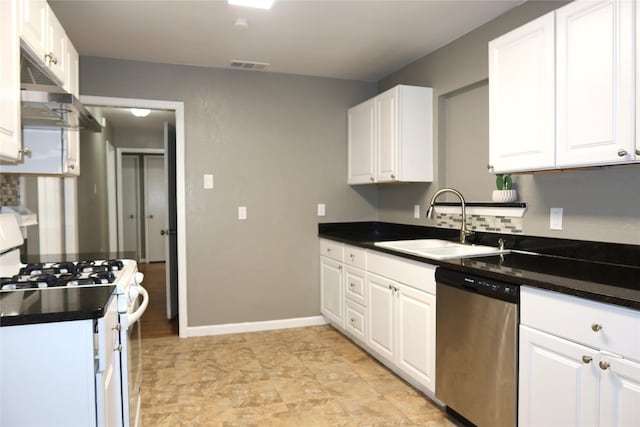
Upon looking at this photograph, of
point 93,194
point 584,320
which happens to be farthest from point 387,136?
point 93,194

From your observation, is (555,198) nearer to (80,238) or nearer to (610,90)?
(610,90)

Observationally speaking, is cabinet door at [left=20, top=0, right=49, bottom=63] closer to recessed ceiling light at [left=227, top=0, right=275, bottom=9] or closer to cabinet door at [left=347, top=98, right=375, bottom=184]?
recessed ceiling light at [left=227, top=0, right=275, bottom=9]

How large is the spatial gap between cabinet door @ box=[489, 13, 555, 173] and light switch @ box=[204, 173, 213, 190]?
2.40m

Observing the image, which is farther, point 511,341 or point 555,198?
point 555,198

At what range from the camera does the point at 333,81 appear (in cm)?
423

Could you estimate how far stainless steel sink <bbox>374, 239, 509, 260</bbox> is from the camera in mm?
2574

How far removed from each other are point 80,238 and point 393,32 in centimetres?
326

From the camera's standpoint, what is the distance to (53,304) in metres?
1.35

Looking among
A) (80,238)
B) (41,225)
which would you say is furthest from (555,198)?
(80,238)

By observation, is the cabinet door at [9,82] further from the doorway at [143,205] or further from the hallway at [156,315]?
the doorway at [143,205]

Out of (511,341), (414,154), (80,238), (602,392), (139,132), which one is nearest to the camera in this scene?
(602,392)

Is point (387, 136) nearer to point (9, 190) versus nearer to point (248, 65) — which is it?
point (248, 65)

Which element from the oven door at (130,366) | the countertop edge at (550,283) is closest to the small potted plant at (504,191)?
the countertop edge at (550,283)

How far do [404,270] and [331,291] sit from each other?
4.44ft
